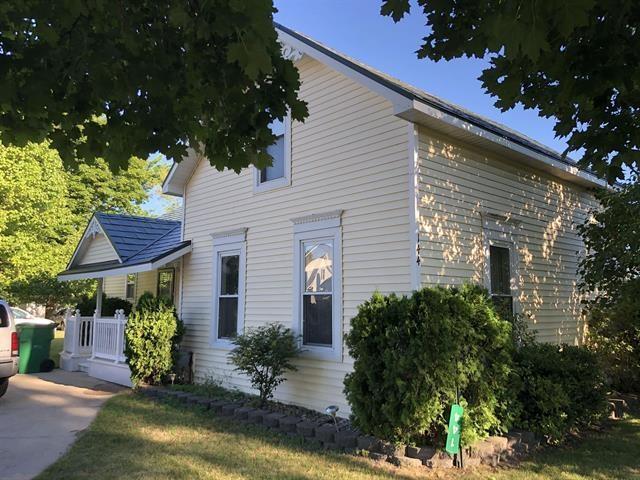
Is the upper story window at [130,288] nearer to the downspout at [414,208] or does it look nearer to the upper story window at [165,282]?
the upper story window at [165,282]

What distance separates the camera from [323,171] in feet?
29.1

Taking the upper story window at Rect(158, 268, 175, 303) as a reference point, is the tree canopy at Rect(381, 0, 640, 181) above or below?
above

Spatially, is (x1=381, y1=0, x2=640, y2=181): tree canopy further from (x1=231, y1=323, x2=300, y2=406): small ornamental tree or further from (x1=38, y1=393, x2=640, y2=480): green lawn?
(x1=231, y1=323, x2=300, y2=406): small ornamental tree

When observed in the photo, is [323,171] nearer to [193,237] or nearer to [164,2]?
[193,237]

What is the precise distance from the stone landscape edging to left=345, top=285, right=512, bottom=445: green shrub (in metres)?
0.15

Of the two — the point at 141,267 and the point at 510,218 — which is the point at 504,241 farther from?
the point at 141,267

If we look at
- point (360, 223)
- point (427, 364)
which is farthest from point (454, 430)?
point (360, 223)

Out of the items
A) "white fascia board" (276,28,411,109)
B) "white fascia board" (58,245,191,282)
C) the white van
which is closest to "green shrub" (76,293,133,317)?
"white fascia board" (58,245,191,282)

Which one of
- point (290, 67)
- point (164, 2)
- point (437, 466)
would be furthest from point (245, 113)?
point (437, 466)

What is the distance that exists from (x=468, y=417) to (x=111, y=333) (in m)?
9.14

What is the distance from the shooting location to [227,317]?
34.8 feet

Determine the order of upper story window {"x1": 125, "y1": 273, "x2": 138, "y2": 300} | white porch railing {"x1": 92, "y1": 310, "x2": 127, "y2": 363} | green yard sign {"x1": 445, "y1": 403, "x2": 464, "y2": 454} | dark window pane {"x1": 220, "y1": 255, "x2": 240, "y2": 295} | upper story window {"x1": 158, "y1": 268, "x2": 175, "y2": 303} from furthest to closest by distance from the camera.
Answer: upper story window {"x1": 125, "y1": 273, "x2": 138, "y2": 300}
upper story window {"x1": 158, "y1": 268, "x2": 175, "y2": 303}
white porch railing {"x1": 92, "y1": 310, "x2": 127, "y2": 363}
dark window pane {"x1": 220, "y1": 255, "x2": 240, "y2": 295}
green yard sign {"x1": 445, "y1": 403, "x2": 464, "y2": 454}

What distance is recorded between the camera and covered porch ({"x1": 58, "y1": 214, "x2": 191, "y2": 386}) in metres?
11.6

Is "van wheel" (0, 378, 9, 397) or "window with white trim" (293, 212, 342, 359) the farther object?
"van wheel" (0, 378, 9, 397)
